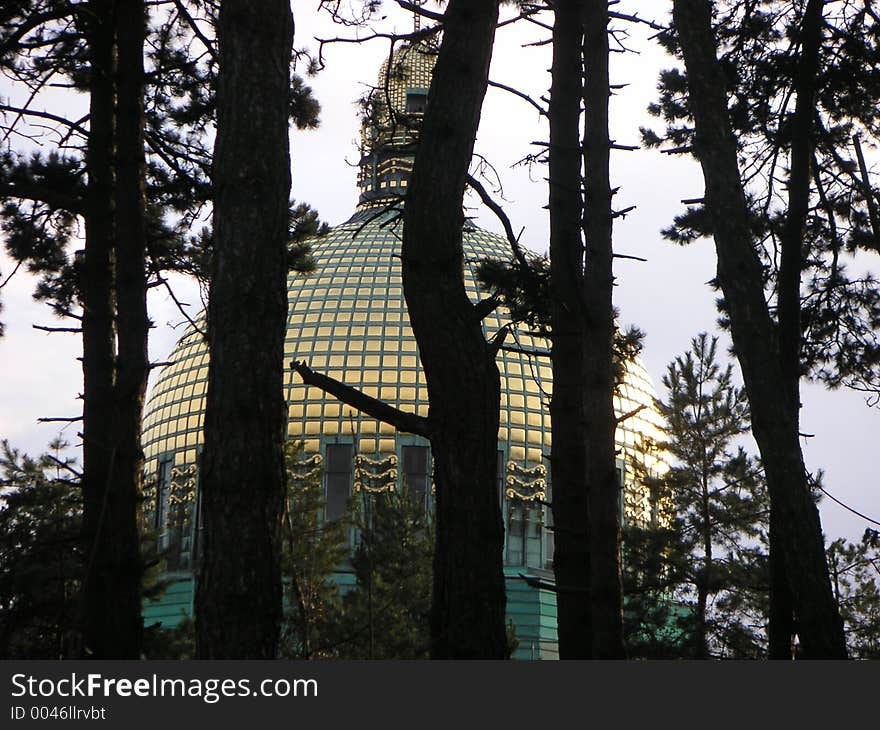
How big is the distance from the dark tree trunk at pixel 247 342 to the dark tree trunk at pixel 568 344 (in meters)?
3.24

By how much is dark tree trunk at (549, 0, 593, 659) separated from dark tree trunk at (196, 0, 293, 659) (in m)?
3.24

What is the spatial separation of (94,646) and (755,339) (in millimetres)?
4990

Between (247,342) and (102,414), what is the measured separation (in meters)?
3.66

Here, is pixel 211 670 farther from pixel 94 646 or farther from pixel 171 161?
pixel 171 161

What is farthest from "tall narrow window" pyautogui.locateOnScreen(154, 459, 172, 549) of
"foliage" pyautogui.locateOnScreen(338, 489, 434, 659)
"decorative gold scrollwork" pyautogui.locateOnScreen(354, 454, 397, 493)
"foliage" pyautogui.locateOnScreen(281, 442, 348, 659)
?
"foliage" pyautogui.locateOnScreen(281, 442, 348, 659)

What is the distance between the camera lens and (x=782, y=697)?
19.0 ft

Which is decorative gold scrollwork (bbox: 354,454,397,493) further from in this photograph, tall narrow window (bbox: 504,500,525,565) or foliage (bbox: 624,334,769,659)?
foliage (bbox: 624,334,769,659)

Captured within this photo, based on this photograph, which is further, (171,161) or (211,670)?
(171,161)

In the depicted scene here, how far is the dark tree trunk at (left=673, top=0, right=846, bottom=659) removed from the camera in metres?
8.25

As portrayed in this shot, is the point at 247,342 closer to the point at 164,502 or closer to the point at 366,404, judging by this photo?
the point at 366,404

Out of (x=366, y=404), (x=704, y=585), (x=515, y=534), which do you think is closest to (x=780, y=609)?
(x=366, y=404)

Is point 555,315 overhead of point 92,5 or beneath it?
beneath

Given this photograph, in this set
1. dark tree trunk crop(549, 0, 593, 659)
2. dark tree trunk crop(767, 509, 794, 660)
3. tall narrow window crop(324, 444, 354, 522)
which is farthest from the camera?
tall narrow window crop(324, 444, 354, 522)

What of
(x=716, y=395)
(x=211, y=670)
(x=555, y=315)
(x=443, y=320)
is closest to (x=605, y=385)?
(x=555, y=315)
